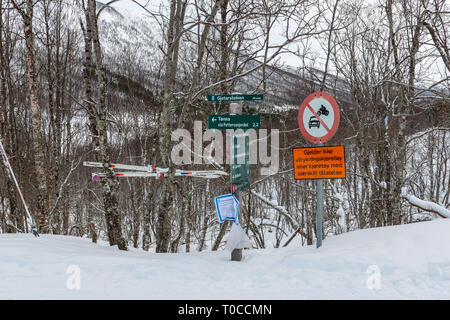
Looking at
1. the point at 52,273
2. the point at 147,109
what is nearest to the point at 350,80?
the point at 147,109

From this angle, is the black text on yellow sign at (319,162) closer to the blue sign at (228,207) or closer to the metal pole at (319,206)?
the metal pole at (319,206)

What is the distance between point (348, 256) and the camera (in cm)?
395

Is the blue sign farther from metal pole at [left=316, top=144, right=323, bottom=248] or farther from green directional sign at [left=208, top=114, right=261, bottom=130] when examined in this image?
metal pole at [left=316, top=144, right=323, bottom=248]

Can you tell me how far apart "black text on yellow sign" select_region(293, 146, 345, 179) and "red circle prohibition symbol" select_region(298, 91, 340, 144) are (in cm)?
19

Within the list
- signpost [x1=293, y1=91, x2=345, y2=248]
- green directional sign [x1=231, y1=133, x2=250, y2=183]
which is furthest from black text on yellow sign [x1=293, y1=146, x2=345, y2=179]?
green directional sign [x1=231, y1=133, x2=250, y2=183]

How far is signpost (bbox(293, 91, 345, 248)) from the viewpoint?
175 inches

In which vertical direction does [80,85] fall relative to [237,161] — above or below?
Answer: above

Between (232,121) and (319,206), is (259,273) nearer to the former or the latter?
(319,206)

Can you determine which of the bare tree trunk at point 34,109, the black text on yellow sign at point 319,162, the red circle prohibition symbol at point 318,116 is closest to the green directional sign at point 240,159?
the black text on yellow sign at point 319,162

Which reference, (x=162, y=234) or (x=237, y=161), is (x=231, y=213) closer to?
(x=237, y=161)

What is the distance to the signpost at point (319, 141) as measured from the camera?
444 centimetres

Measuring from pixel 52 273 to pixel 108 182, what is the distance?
2.49 metres
